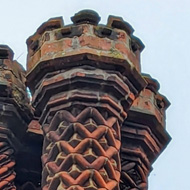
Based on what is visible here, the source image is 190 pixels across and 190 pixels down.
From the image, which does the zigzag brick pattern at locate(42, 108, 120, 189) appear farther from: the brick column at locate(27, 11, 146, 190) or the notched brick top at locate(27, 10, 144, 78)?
the notched brick top at locate(27, 10, 144, 78)

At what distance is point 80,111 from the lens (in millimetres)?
10867

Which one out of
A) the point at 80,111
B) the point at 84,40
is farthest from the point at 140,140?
the point at 84,40

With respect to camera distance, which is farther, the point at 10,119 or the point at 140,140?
the point at 140,140

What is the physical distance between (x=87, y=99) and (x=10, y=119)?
1052 mm

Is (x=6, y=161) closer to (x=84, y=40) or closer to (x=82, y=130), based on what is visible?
(x=82, y=130)

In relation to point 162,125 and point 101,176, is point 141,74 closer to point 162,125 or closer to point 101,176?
point 162,125

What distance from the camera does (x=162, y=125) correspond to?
11.9 m

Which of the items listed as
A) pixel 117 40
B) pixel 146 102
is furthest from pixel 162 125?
pixel 117 40

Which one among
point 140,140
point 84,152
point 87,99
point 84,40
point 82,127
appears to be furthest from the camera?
point 140,140

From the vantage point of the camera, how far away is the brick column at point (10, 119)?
457 inches

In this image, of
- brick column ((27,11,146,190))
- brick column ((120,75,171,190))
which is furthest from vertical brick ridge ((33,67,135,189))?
brick column ((120,75,171,190))

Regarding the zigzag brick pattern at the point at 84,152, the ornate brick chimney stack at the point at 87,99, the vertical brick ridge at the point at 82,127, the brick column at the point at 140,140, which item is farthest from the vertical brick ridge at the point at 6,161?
the brick column at the point at 140,140

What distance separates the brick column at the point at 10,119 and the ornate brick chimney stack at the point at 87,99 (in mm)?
188

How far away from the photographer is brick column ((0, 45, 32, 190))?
38.1ft
